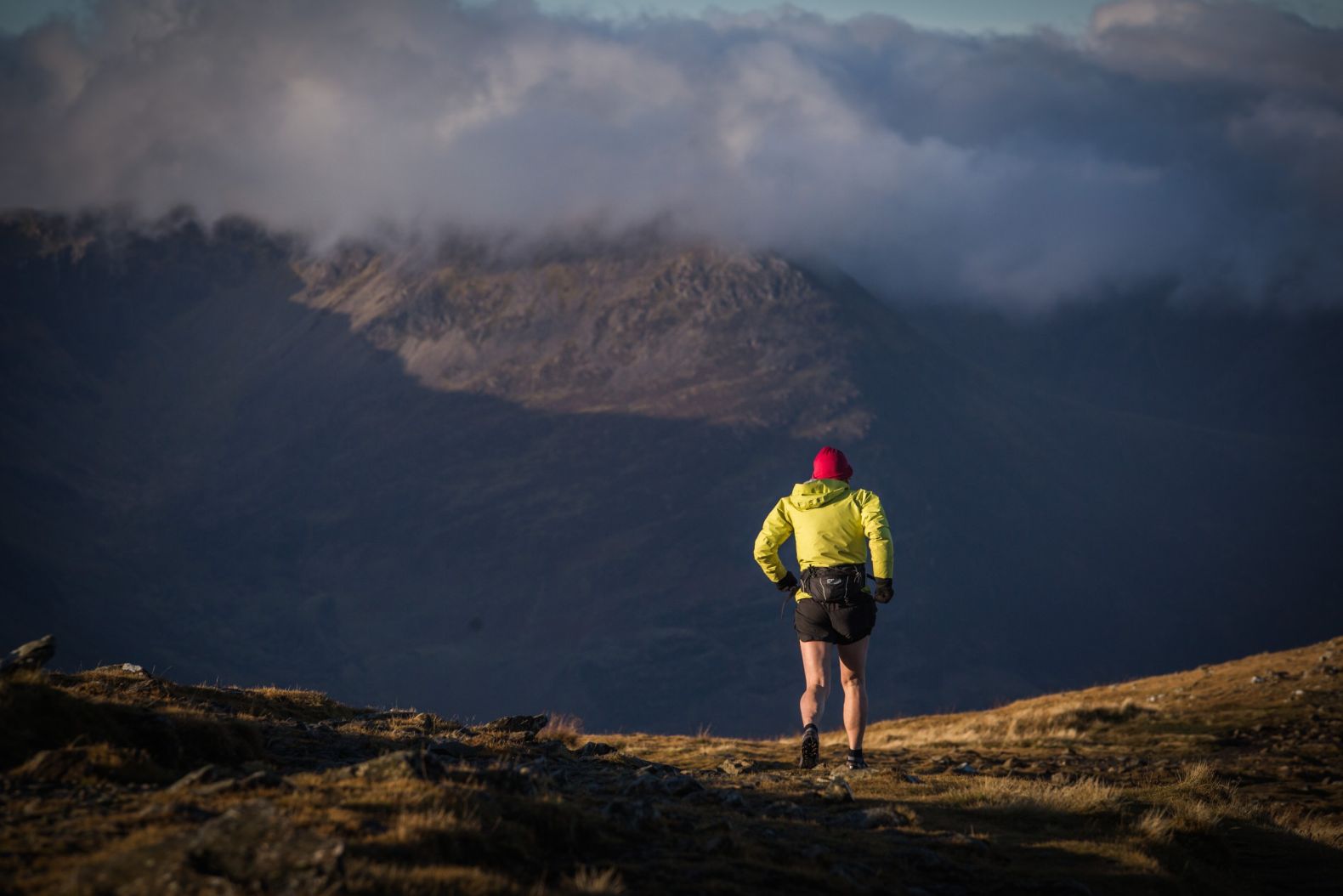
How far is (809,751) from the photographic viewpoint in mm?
14961

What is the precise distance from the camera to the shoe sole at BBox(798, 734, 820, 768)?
14930mm

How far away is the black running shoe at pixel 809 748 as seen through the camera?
14.9 meters

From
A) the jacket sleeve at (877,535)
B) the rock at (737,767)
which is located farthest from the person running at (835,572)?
the rock at (737,767)

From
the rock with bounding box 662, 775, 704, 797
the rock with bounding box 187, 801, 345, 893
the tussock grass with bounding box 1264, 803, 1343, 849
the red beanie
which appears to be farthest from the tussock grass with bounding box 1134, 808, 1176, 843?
the rock with bounding box 187, 801, 345, 893

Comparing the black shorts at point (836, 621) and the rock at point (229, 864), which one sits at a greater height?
the black shorts at point (836, 621)

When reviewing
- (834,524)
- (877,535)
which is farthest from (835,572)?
(877,535)

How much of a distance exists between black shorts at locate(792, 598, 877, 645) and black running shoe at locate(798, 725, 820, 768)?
1250 millimetres

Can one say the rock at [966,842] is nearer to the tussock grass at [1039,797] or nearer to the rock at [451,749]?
the tussock grass at [1039,797]

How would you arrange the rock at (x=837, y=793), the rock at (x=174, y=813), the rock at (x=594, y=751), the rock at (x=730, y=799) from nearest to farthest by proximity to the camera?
the rock at (x=174, y=813)
the rock at (x=730, y=799)
the rock at (x=837, y=793)
the rock at (x=594, y=751)

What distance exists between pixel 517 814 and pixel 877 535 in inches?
251

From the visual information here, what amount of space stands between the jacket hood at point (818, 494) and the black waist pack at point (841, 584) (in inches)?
29.9

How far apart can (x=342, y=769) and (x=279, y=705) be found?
723 centimetres

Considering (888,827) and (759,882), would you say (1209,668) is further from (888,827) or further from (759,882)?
(759,882)

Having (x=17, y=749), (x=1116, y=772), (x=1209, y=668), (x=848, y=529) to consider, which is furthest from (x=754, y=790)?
(x=1209, y=668)
